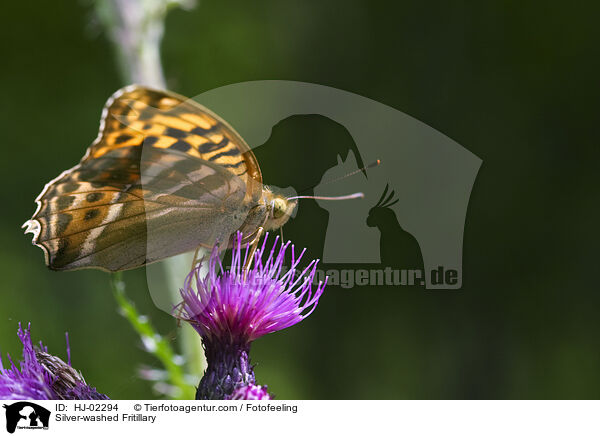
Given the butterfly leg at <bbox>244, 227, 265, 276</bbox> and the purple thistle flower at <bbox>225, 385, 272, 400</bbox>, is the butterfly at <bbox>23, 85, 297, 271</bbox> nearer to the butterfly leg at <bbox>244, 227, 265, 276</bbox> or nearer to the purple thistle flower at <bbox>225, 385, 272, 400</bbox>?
the butterfly leg at <bbox>244, 227, 265, 276</bbox>

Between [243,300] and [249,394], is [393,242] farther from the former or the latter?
[249,394]

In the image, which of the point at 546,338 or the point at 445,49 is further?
the point at 445,49

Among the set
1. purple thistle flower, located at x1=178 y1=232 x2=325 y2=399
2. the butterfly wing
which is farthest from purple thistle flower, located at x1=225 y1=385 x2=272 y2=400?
the butterfly wing

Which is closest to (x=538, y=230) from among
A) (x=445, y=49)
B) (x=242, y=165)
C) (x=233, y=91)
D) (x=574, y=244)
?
(x=574, y=244)

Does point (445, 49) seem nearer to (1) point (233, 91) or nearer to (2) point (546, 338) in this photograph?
(1) point (233, 91)

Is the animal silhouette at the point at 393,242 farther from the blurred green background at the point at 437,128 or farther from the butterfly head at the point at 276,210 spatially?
the butterfly head at the point at 276,210

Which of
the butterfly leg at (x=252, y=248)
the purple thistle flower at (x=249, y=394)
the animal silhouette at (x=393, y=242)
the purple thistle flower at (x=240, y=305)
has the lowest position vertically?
the purple thistle flower at (x=249, y=394)
